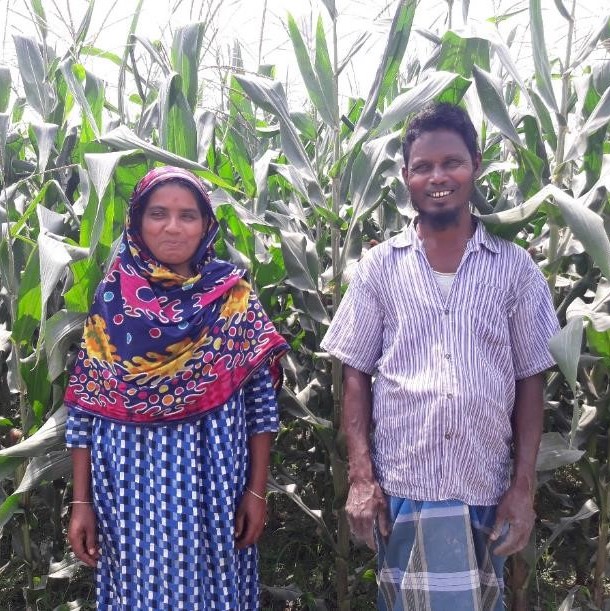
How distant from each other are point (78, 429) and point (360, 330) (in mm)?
778

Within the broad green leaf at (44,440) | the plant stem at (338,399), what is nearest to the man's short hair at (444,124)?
the plant stem at (338,399)

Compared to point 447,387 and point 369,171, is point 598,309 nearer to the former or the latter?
point 447,387

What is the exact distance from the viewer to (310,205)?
2.20 meters

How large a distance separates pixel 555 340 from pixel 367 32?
111 cm

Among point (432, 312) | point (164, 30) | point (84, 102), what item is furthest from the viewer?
point (164, 30)

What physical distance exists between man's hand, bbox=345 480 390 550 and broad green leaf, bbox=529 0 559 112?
3.68 ft

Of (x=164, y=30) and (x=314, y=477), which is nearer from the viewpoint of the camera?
(x=164, y=30)

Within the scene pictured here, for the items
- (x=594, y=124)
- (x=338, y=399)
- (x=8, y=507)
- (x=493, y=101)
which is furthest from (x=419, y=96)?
(x=8, y=507)

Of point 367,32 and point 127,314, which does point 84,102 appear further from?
point 367,32

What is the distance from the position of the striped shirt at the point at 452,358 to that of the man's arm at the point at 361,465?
0.13 feet

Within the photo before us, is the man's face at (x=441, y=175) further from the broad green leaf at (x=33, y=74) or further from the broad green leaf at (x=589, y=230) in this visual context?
the broad green leaf at (x=33, y=74)

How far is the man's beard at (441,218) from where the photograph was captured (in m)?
1.62

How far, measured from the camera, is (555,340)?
1482 mm

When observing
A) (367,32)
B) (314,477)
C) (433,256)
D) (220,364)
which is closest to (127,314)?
(220,364)
